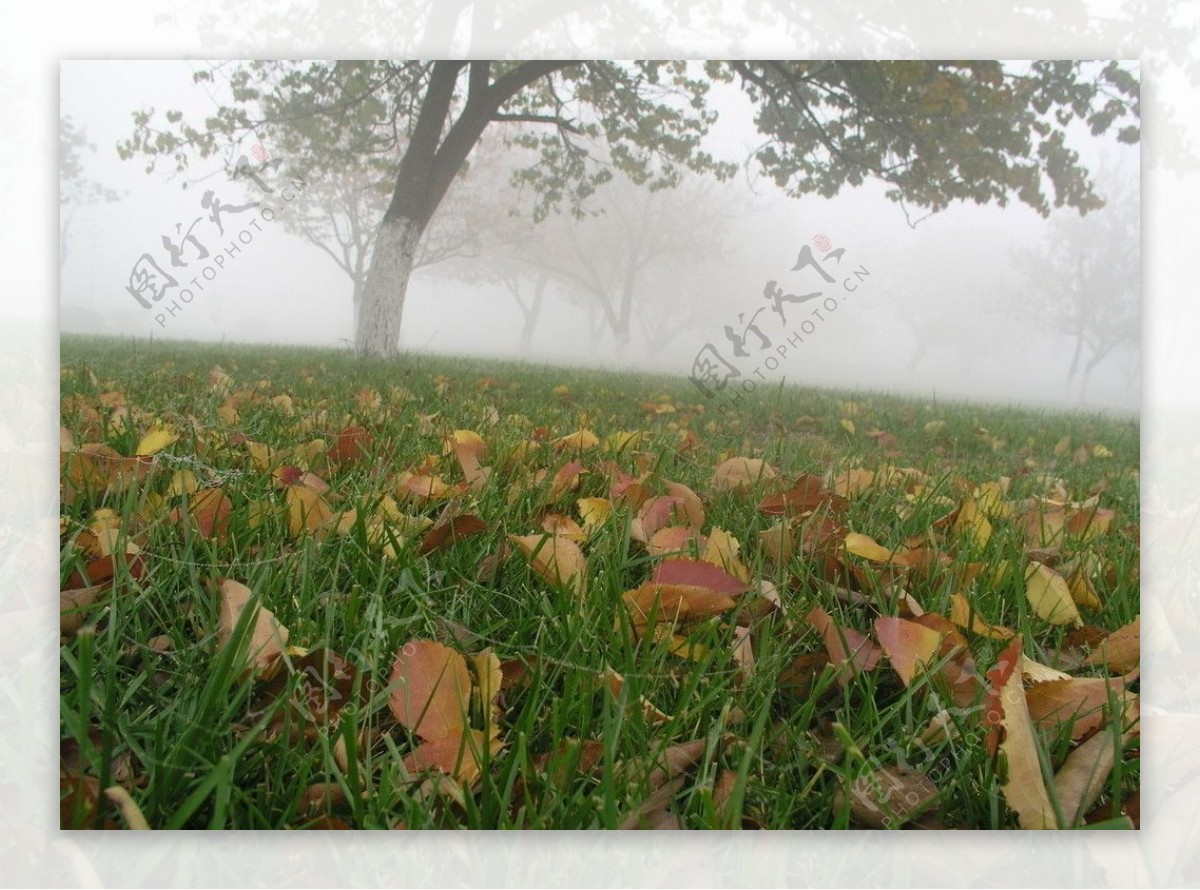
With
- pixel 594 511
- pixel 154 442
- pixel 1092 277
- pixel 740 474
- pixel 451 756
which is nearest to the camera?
pixel 451 756

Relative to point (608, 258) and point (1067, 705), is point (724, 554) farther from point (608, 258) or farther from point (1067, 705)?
point (608, 258)

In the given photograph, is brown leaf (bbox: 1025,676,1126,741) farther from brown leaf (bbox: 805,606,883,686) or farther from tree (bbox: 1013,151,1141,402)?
tree (bbox: 1013,151,1141,402)

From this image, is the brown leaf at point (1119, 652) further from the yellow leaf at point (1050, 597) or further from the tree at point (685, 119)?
the tree at point (685, 119)

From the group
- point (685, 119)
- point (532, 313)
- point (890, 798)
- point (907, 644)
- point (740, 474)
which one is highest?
point (685, 119)

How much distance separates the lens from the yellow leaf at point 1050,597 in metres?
0.94

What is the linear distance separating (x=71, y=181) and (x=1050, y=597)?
1.44m

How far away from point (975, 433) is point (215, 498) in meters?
1.54

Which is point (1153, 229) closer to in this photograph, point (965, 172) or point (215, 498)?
point (965, 172)

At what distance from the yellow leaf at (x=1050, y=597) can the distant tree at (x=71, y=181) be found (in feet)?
4.52

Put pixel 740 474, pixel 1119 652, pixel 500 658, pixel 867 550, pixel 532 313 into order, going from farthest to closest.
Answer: pixel 532 313
pixel 740 474
pixel 867 550
pixel 1119 652
pixel 500 658

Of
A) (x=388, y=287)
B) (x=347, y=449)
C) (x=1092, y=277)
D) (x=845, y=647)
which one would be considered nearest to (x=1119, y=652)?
(x=845, y=647)

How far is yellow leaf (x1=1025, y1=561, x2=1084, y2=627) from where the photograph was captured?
0.94 m

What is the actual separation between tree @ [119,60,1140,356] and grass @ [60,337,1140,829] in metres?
0.54

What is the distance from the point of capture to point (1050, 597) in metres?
0.95
